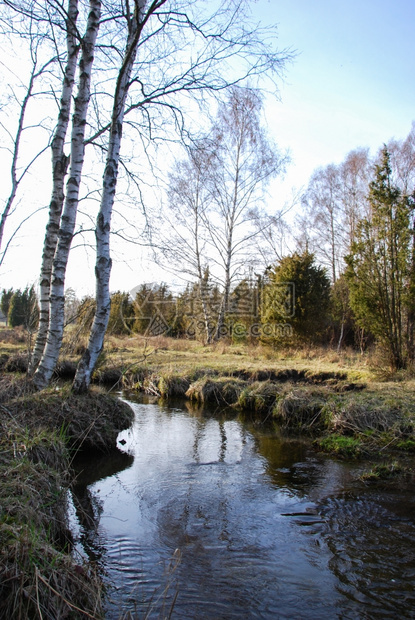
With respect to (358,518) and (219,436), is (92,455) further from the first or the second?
(358,518)

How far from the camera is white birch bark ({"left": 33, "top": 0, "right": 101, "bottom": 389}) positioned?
6.16 meters

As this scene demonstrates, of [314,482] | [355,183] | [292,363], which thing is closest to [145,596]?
[314,482]

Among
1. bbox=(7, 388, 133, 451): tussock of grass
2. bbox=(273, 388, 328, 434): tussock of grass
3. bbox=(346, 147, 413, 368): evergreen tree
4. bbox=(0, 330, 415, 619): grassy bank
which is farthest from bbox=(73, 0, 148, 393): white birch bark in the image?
bbox=(346, 147, 413, 368): evergreen tree

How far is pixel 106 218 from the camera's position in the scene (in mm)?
6012

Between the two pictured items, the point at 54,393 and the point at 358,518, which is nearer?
the point at 358,518

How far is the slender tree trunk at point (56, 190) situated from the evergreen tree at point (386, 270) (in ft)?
24.6

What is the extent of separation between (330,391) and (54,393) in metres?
5.57

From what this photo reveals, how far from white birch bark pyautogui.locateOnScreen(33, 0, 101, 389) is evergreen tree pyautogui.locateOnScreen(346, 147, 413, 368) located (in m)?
7.57

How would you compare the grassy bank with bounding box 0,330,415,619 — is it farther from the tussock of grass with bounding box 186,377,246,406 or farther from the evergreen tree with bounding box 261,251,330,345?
the evergreen tree with bounding box 261,251,330,345

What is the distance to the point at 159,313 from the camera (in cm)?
2714

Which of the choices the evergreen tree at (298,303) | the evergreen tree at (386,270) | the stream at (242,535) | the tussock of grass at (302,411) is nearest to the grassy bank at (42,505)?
the stream at (242,535)

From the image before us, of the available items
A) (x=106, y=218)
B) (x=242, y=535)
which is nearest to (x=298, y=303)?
(x=106, y=218)

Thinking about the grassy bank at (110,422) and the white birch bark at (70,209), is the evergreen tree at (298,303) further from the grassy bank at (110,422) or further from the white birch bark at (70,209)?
the white birch bark at (70,209)

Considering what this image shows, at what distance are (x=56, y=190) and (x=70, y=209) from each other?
109 centimetres
